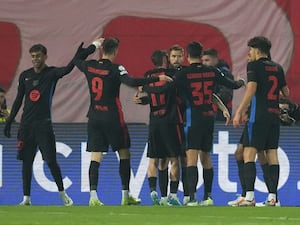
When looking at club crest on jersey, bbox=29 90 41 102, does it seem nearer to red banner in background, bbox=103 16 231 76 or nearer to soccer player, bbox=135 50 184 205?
soccer player, bbox=135 50 184 205

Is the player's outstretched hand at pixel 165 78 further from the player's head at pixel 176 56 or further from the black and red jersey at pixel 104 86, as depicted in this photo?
the player's head at pixel 176 56

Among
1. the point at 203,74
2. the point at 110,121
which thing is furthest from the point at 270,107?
the point at 110,121

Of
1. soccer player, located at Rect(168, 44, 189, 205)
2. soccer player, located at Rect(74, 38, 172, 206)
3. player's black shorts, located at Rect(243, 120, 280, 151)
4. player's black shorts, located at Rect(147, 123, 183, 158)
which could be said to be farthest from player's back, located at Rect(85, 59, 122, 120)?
player's black shorts, located at Rect(243, 120, 280, 151)

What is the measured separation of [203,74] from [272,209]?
194cm

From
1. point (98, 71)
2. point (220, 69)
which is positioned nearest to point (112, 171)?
point (220, 69)

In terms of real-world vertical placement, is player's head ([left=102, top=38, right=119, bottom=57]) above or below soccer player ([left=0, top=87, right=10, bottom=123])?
above

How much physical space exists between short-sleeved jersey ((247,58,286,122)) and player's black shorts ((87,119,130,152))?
1.55 meters

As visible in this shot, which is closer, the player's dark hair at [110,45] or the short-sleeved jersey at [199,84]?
the player's dark hair at [110,45]

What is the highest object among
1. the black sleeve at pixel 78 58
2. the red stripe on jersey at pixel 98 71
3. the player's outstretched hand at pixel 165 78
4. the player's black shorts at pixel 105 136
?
the black sleeve at pixel 78 58

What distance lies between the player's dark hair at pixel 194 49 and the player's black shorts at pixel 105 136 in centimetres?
117

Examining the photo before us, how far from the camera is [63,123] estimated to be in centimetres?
1816

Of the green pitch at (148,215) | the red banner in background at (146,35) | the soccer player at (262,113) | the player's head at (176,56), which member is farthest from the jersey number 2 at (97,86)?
the red banner in background at (146,35)

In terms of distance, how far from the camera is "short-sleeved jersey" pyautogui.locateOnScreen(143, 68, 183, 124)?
1599cm

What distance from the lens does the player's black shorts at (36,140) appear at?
1593cm
